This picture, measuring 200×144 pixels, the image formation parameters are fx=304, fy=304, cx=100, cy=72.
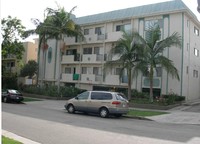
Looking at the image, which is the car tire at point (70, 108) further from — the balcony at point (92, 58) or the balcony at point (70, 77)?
the balcony at point (70, 77)

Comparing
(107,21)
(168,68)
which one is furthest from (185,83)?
(107,21)

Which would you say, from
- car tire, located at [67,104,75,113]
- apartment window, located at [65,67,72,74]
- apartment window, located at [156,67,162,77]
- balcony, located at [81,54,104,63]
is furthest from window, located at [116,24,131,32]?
car tire, located at [67,104,75,113]

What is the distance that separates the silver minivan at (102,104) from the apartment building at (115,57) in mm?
10609

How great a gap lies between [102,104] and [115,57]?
661 inches

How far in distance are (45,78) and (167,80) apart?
20.7 m

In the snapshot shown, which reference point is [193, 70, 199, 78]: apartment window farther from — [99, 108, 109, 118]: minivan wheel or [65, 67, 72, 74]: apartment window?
[99, 108, 109, 118]: minivan wheel

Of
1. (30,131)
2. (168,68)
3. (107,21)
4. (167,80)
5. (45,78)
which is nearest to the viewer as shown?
(30,131)

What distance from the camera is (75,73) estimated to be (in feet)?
135

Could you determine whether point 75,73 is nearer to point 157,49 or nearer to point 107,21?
point 107,21

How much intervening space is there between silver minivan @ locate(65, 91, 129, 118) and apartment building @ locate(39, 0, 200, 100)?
34.8 ft

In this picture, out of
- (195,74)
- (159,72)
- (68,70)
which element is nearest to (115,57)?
(159,72)

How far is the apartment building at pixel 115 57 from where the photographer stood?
104 ft

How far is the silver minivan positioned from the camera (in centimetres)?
1938

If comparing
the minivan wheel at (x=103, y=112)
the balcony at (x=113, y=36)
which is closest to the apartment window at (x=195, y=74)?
the balcony at (x=113, y=36)
